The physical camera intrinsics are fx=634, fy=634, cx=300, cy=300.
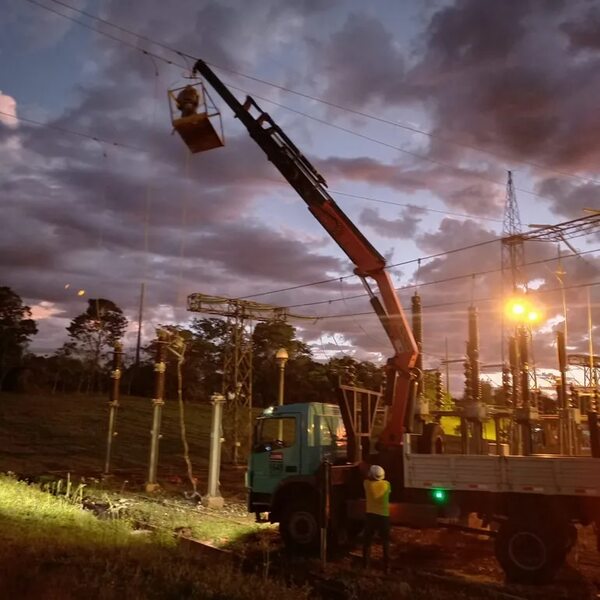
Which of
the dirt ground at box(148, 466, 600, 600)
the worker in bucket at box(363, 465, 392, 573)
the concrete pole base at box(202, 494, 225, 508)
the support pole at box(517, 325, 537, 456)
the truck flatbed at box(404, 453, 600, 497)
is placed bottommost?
the dirt ground at box(148, 466, 600, 600)

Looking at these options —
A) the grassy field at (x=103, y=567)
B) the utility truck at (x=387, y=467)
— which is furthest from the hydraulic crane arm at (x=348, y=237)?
the grassy field at (x=103, y=567)

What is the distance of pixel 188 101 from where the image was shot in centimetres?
1389

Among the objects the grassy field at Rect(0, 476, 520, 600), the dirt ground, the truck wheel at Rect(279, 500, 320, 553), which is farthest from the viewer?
the truck wheel at Rect(279, 500, 320, 553)

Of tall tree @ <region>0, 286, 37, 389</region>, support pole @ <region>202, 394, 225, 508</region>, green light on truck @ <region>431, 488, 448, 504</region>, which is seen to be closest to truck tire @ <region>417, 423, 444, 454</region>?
green light on truck @ <region>431, 488, 448, 504</region>

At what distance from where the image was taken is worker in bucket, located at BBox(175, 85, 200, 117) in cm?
1382

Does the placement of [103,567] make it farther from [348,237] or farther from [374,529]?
[348,237]

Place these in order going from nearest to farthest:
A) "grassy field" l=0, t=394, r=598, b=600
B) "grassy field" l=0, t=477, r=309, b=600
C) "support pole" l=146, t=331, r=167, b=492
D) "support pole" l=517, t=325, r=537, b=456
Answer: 1. "grassy field" l=0, t=477, r=309, b=600
2. "grassy field" l=0, t=394, r=598, b=600
3. "support pole" l=517, t=325, r=537, b=456
4. "support pole" l=146, t=331, r=167, b=492

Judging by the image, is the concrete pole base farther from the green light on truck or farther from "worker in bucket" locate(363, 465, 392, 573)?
the green light on truck

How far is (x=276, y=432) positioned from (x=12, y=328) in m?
60.5

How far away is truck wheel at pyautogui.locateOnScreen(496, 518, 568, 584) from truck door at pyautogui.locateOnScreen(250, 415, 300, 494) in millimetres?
4422

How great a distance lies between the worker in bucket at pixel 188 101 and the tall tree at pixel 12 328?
5926cm

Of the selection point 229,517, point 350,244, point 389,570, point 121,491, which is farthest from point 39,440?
point 389,570

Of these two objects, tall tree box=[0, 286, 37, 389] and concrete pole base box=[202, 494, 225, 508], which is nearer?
concrete pole base box=[202, 494, 225, 508]

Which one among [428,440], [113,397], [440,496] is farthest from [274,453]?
[113,397]
